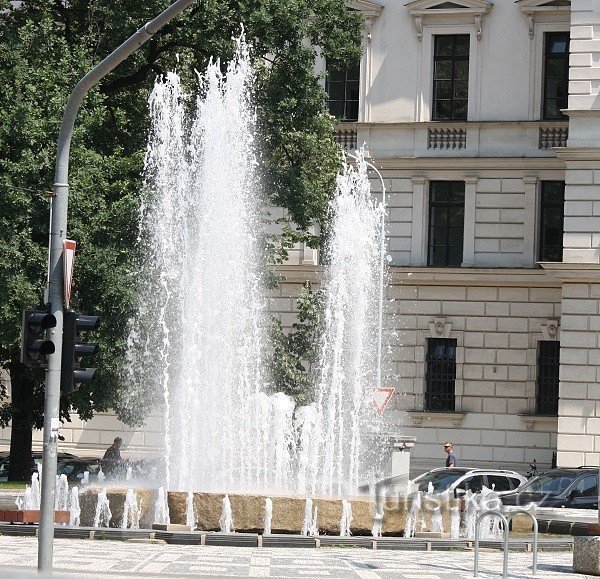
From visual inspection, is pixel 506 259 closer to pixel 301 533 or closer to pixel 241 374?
pixel 241 374

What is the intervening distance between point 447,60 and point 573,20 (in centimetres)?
449

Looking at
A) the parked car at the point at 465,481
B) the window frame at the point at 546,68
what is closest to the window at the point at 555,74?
the window frame at the point at 546,68

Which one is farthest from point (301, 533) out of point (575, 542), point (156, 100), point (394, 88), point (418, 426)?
point (394, 88)

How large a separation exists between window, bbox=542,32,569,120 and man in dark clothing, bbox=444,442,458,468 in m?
9.03

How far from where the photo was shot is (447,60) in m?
Answer: 41.5

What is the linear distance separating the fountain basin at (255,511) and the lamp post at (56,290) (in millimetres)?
5988

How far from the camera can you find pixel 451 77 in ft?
136

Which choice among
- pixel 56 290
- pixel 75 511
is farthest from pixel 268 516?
pixel 56 290

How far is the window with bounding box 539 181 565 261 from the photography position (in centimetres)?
4022

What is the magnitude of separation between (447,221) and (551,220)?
277cm

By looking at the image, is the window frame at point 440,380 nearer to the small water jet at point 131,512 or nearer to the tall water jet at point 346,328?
the tall water jet at point 346,328

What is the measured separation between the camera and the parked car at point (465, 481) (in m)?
28.8

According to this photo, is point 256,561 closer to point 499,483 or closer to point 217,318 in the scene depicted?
point 217,318

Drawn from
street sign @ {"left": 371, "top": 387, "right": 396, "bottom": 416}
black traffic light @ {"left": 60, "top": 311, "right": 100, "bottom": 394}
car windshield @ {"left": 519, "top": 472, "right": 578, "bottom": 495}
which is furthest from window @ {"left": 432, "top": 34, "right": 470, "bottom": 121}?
black traffic light @ {"left": 60, "top": 311, "right": 100, "bottom": 394}
